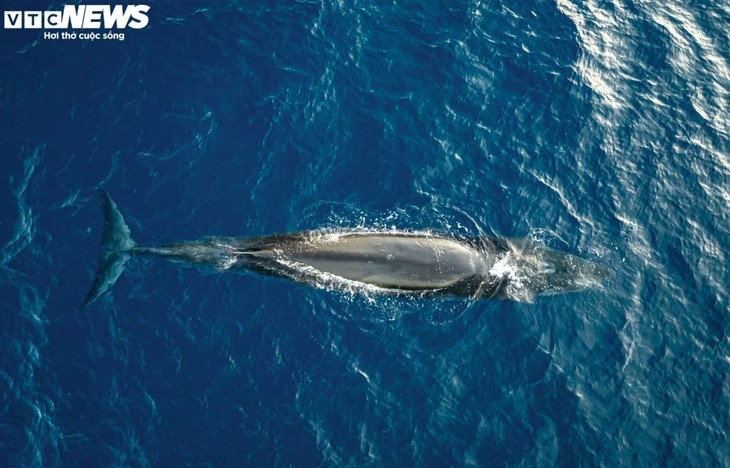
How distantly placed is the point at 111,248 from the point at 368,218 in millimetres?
11816

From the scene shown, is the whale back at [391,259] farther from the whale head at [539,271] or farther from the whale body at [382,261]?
the whale head at [539,271]

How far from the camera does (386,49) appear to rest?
3312 cm

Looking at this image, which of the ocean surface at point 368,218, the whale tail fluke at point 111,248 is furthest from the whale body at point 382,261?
the ocean surface at point 368,218

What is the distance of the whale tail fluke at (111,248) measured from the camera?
2666 centimetres

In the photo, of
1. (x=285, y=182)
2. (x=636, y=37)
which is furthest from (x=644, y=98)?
(x=285, y=182)

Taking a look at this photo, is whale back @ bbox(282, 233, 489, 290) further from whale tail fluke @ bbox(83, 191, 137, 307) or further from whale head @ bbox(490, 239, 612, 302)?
whale tail fluke @ bbox(83, 191, 137, 307)

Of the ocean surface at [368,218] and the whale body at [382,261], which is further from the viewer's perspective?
the whale body at [382,261]

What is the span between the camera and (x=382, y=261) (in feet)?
87.5

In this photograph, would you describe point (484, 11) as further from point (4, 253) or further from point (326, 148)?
point (4, 253)

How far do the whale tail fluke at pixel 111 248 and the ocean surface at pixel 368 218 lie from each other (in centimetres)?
49

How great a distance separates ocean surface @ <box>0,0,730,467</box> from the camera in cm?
2494

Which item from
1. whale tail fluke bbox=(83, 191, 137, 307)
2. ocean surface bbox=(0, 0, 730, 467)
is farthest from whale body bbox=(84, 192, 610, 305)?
ocean surface bbox=(0, 0, 730, 467)

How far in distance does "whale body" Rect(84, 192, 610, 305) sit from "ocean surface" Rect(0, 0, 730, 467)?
0.60m

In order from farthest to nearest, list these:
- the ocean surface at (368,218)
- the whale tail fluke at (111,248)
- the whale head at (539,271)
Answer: the whale head at (539,271), the whale tail fluke at (111,248), the ocean surface at (368,218)
